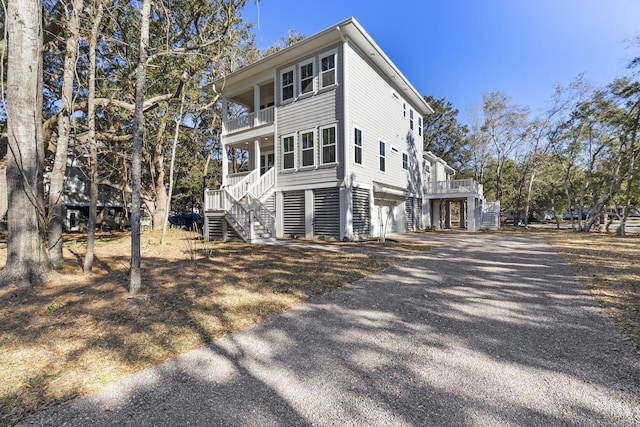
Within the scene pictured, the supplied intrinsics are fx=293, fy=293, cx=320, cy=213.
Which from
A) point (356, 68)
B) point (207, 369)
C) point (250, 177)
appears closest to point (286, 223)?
point (250, 177)

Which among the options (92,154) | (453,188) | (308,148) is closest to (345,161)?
(308,148)

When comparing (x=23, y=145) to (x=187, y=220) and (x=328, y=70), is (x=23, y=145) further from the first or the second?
(x=187, y=220)

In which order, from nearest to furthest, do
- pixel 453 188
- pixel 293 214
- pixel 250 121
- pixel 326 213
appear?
pixel 326 213
pixel 293 214
pixel 250 121
pixel 453 188

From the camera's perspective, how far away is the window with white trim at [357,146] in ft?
42.1

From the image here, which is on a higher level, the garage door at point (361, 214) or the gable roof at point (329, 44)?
the gable roof at point (329, 44)

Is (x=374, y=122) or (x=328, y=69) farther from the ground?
(x=328, y=69)

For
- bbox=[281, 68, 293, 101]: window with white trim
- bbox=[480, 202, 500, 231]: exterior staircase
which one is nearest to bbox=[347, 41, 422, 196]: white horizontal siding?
bbox=[281, 68, 293, 101]: window with white trim

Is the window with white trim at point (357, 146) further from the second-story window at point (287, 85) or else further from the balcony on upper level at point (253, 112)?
the balcony on upper level at point (253, 112)

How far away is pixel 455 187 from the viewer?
70.2ft

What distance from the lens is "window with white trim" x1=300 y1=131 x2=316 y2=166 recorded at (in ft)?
43.4

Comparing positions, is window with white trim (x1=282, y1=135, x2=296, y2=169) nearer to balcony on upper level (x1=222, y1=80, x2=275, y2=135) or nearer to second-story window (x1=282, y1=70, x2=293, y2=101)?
balcony on upper level (x1=222, y1=80, x2=275, y2=135)

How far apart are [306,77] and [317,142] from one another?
3132 mm

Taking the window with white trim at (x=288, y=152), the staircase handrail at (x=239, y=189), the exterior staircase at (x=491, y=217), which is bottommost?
the exterior staircase at (x=491, y=217)

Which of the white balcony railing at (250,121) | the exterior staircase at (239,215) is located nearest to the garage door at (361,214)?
the exterior staircase at (239,215)
